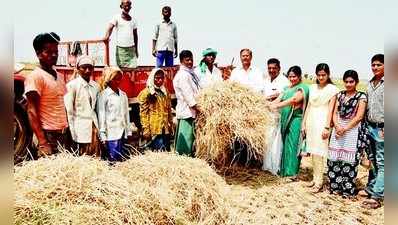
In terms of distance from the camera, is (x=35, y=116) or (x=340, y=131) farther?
(x=340, y=131)

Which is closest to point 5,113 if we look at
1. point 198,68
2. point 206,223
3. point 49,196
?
point 49,196

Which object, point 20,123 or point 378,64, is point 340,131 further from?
point 20,123

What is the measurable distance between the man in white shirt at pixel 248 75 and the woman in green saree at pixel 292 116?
1.16ft

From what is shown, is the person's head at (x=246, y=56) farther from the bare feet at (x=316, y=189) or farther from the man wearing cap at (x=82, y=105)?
the man wearing cap at (x=82, y=105)

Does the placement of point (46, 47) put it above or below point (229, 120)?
above

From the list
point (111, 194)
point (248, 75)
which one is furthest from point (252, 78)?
point (111, 194)

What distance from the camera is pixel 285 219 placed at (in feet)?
14.6

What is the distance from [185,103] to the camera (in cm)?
550

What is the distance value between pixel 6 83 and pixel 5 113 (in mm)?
88

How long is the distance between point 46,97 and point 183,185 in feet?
4.69

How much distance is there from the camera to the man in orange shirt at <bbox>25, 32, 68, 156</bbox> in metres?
3.66

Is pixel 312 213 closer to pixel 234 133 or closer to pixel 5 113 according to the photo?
pixel 234 133

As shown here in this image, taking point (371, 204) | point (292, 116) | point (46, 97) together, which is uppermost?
point (46, 97)

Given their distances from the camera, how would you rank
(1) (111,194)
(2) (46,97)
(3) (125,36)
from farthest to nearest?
(3) (125,36), (2) (46,97), (1) (111,194)
